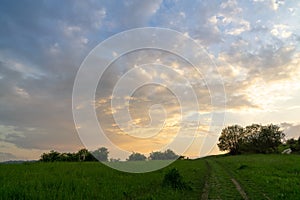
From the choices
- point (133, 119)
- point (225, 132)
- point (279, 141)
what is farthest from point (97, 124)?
point (225, 132)

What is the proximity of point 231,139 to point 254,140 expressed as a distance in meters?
24.1

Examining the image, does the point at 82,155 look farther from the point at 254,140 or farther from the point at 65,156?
the point at 254,140

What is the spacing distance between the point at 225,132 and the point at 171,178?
148 metres

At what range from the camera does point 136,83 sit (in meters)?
23.2

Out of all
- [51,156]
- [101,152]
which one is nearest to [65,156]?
[51,156]

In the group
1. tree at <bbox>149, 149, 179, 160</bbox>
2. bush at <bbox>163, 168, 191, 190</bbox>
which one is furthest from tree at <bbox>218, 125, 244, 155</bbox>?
bush at <bbox>163, 168, 191, 190</bbox>

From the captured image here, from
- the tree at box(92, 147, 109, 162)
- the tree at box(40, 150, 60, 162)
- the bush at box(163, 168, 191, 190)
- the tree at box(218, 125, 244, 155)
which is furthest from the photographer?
the tree at box(218, 125, 244, 155)

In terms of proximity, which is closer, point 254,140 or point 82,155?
point 82,155

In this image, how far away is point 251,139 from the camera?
134750 millimetres

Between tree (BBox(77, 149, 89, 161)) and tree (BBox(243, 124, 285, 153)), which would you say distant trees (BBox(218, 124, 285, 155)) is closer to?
tree (BBox(243, 124, 285, 153))

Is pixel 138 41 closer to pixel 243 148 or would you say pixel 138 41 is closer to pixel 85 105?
pixel 85 105

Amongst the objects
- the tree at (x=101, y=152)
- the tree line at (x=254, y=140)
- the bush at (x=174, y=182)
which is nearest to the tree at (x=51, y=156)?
the tree at (x=101, y=152)

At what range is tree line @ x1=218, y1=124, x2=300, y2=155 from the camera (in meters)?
123

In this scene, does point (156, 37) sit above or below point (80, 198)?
above
